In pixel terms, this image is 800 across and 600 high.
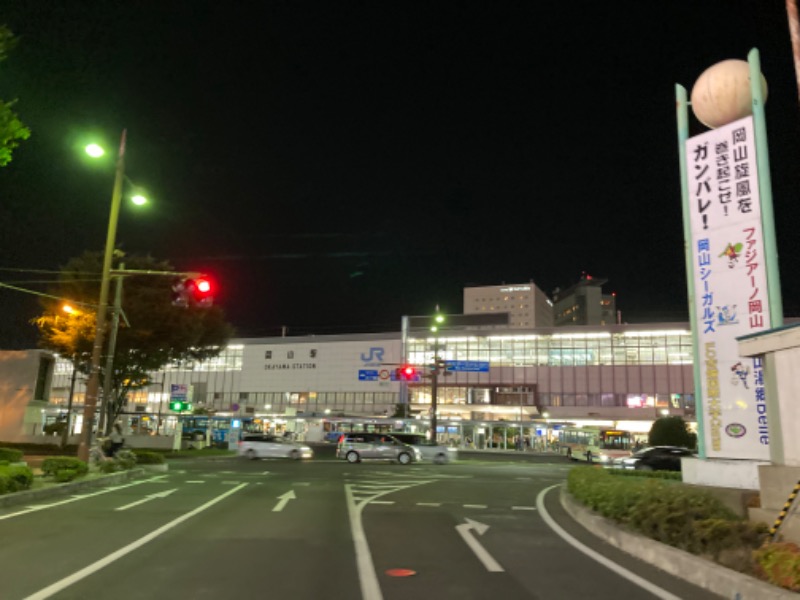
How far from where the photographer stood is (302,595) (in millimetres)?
6168

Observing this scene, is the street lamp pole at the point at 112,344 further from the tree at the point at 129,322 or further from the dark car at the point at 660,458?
the dark car at the point at 660,458

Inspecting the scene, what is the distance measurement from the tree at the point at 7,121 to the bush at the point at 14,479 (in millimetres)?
6410

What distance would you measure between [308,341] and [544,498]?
6704 cm

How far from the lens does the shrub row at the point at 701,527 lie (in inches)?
238

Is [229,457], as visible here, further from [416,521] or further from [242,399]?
[242,399]

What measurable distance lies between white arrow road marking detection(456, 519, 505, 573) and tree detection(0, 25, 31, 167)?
1007cm

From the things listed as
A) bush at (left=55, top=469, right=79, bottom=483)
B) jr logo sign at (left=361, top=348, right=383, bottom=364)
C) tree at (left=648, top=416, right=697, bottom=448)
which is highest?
jr logo sign at (left=361, top=348, right=383, bottom=364)

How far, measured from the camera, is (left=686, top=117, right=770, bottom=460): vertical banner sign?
10984 millimetres

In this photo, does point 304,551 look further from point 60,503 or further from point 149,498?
point 60,503

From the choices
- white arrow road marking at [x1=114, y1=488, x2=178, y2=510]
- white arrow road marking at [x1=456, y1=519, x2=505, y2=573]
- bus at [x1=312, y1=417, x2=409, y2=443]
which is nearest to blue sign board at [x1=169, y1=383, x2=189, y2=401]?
white arrow road marking at [x1=114, y1=488, x2=178, y2=510]

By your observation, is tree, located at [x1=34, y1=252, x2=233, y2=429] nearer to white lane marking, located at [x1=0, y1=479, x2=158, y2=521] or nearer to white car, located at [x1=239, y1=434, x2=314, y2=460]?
white car, located at [x1=239, y1=434, x2=314, y2=460]

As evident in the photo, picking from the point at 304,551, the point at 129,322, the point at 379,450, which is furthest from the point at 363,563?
the point at 379,450

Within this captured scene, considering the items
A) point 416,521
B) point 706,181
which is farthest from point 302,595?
point 706,181

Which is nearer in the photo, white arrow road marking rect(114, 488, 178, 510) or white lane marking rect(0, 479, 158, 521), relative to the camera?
white lane marking rect(0, 479, 158, 521)
